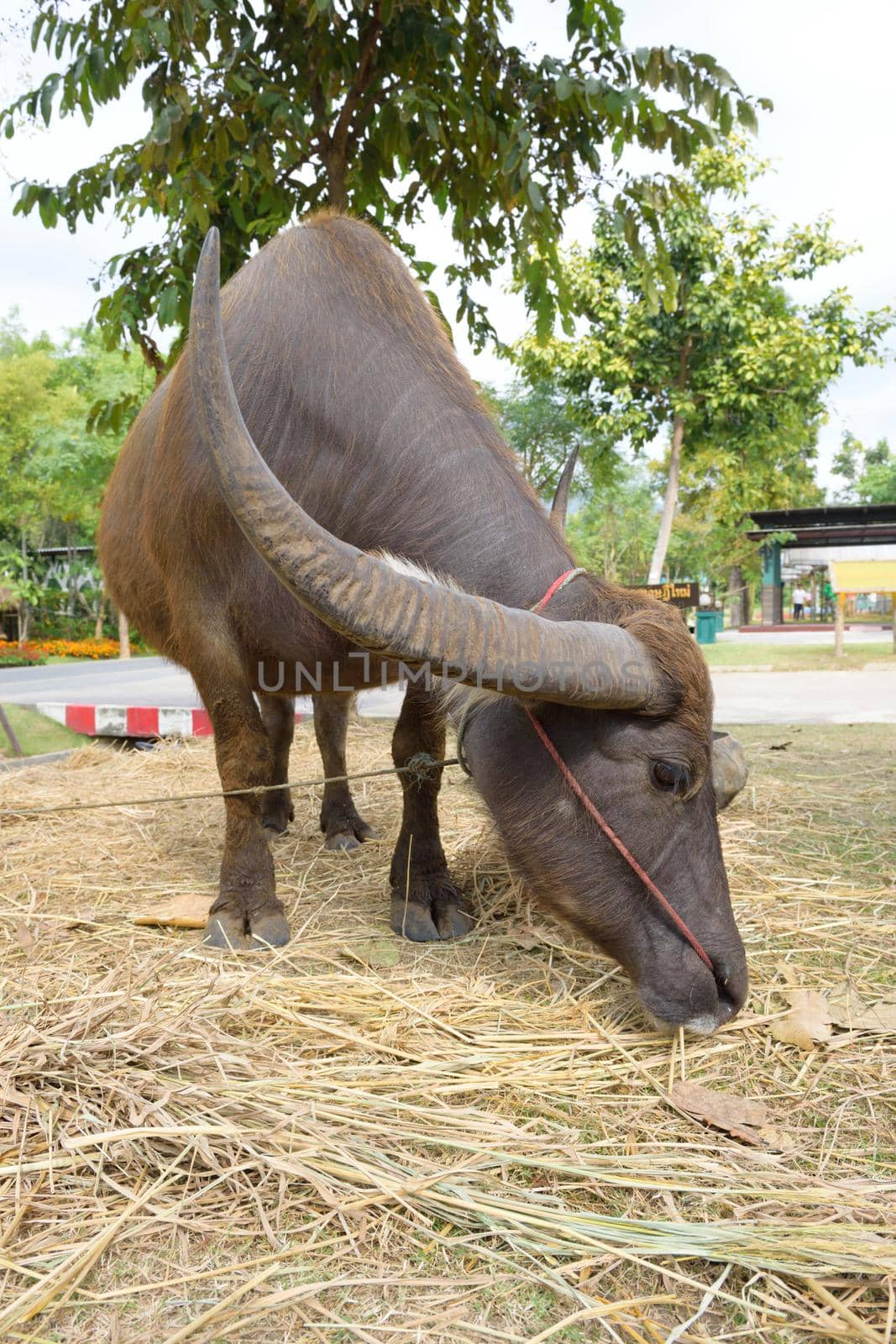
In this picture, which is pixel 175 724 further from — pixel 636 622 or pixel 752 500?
pixel 752 500

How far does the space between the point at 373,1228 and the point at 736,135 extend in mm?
17350

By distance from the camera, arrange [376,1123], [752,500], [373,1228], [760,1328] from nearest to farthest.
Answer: [760,1328], [373,1228], [376,1123], [752,500]

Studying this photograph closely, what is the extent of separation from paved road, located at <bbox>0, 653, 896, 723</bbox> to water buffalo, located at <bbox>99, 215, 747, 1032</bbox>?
3069mm

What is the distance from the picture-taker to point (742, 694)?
977 cm

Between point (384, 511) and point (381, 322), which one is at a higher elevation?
point (381, 322)

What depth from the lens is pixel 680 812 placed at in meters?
2.07

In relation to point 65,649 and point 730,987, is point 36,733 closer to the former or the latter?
point 730,987

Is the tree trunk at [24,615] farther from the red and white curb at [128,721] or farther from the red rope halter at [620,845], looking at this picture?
the red rope halter at [620,845]

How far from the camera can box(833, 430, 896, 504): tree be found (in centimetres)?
5870

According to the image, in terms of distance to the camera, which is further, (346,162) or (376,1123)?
(346,162)

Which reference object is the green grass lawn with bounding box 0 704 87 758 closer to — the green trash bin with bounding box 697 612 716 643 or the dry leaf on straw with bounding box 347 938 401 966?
the dry leaf on straw with bounding box 347 938 401 966

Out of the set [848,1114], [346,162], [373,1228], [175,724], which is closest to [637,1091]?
[848,1114]

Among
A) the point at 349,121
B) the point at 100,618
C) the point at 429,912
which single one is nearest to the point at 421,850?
the point at 429,912

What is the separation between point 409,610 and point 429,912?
1.42 m
